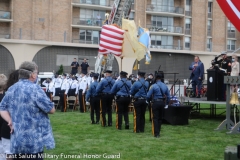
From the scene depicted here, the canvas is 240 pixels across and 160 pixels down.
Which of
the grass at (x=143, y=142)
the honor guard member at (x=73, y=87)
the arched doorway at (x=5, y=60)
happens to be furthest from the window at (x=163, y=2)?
the grass at (x=143, y=142)

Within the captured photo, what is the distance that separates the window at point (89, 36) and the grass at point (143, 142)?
31730 millimetres

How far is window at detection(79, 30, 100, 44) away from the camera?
4769cm

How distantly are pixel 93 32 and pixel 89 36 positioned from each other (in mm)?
748

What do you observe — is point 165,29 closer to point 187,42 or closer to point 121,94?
point 187,42

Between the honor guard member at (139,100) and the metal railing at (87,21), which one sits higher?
the metal railing at (87,21)

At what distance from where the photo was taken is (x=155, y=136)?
43.6 ft

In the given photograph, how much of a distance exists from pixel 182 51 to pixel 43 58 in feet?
55.2

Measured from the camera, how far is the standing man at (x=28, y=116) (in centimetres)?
550

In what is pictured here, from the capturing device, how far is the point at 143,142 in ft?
39.9

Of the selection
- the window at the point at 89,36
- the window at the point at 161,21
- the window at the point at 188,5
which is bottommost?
the window at the point at 89,36

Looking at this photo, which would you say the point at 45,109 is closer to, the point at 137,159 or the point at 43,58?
the point at 137,159

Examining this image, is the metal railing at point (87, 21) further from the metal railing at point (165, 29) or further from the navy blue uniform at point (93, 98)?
the navy blue uniform at point (93, 98)

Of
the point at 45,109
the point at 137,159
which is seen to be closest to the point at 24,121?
the point at 45,109

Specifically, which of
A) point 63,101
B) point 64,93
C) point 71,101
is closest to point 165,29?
point 71,101
